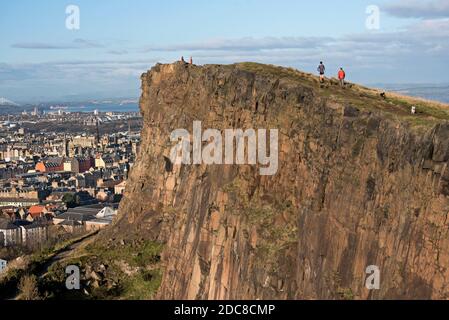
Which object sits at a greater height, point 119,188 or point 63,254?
point 63,254

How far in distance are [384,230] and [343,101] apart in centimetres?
730

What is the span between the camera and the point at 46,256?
2281 inches

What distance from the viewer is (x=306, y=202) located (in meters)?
32.2

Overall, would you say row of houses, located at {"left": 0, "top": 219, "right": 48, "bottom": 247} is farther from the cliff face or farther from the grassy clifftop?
the grassy clifftop

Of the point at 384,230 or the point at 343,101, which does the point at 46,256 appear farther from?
the point at 384,230

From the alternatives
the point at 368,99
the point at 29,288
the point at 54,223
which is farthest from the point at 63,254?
the point at 54,223

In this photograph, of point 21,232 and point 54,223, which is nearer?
point 21,232

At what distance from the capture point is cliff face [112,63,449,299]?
24.4 metres

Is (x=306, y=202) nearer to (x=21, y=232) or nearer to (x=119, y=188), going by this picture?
(x=21, y=232)

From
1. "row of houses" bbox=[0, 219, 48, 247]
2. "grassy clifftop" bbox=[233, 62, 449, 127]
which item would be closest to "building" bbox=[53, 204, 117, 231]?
"row of houses" bbox=[0, 219, 48, 247]

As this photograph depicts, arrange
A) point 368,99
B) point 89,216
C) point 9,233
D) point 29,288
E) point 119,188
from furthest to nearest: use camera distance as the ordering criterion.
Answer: point 119,188 → point 89,216 → point 9,233 → point 29,288 → point 368,99

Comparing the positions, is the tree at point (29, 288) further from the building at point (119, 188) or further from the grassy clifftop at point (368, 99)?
the building at point (119, 188)

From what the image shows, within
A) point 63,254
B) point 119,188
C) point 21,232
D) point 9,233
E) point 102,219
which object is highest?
point 63,254
